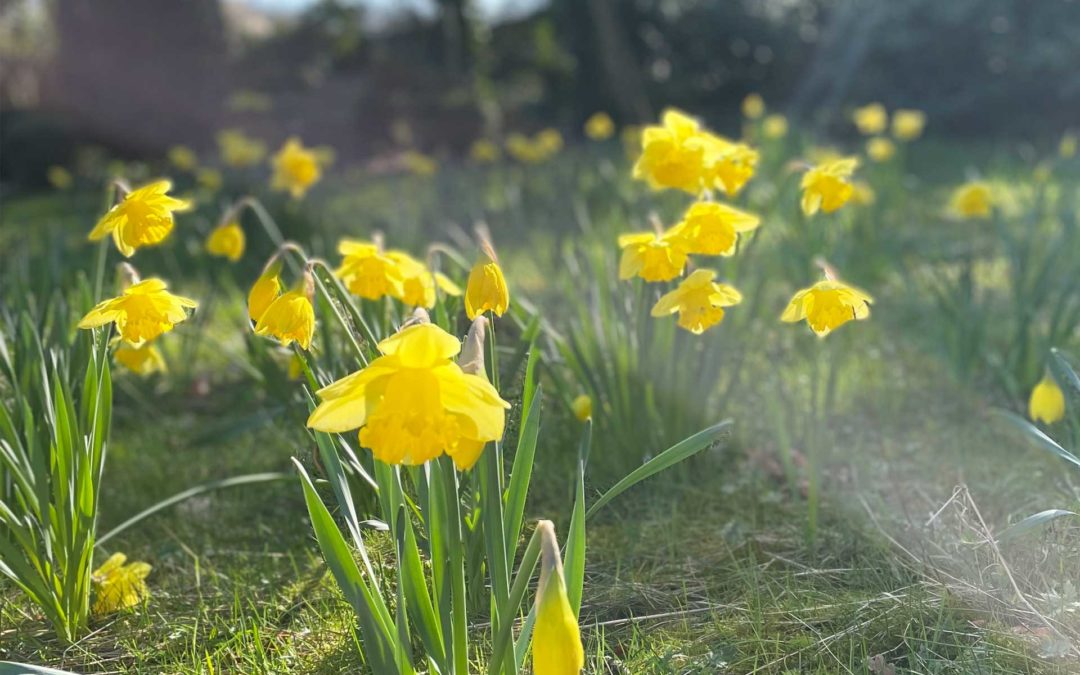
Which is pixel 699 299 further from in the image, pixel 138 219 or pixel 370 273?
pixel 138 219

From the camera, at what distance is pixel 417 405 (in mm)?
1059

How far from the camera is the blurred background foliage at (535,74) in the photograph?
8.28 meters

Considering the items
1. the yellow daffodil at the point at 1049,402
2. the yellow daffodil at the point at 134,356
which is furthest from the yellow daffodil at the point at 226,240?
the yellow daffodil at the point at 1049,402

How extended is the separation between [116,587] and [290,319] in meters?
0.73

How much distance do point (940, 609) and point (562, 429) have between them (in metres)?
0.96

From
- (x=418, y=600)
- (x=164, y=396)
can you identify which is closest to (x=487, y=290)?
(x=418, y=600)

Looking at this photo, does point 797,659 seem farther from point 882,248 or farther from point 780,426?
point 882,248

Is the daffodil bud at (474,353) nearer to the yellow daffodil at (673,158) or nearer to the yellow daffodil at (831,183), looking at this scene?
the yellow daffodil at (673,158)

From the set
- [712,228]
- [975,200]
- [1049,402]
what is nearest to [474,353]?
[712,228]

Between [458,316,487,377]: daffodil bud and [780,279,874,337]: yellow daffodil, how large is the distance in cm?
67

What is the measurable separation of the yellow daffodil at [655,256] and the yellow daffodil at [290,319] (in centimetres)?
59

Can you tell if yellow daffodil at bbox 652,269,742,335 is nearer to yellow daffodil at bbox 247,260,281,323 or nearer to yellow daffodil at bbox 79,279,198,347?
yellow daffodil at bbox 247,260,281,323

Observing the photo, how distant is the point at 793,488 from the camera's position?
6.87ft

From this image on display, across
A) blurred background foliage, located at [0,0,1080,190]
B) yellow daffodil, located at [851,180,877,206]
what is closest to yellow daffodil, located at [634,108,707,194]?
yellow daffodil, located at [851,180,877,206]
